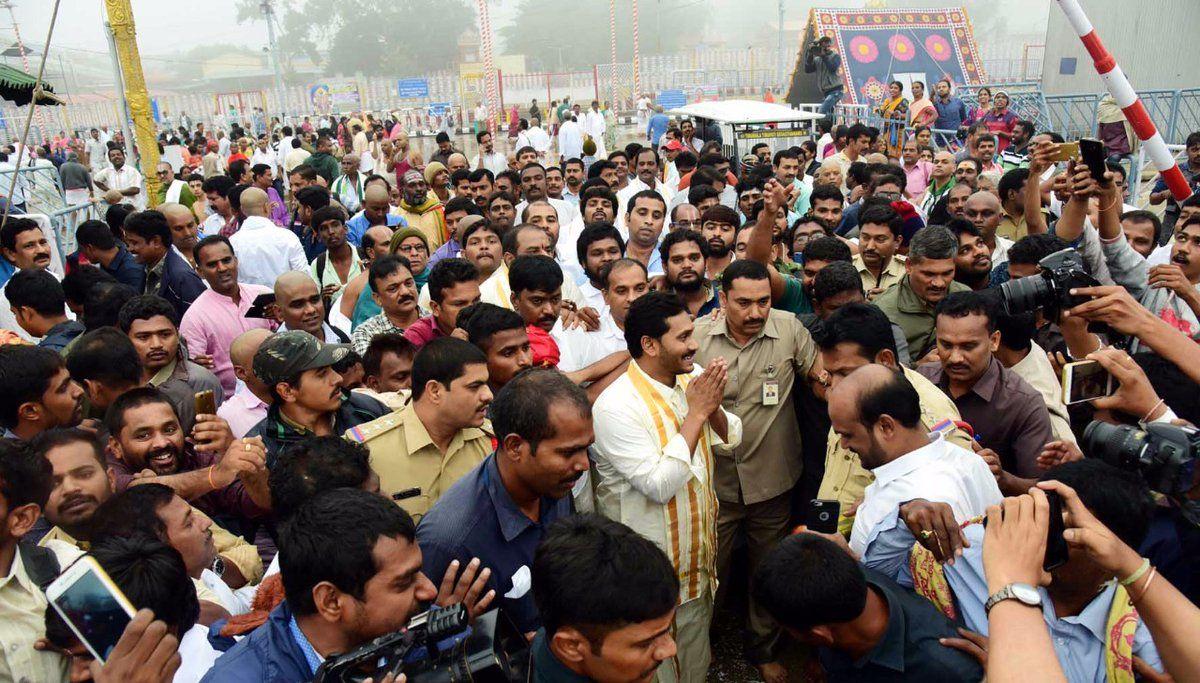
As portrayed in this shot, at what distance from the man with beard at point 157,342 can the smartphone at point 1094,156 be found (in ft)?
14.4

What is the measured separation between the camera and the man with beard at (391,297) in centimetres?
459

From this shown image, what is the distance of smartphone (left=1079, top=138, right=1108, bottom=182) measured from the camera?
378 cm

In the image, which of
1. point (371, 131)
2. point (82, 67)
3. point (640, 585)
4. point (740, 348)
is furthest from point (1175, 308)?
point (82, 67)

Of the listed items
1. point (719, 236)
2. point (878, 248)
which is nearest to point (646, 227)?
point (719, 236)

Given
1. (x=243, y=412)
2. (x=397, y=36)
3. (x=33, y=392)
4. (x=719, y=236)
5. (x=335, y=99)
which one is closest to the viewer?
(x=33, y=392)

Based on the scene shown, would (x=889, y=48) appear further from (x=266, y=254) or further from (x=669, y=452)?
(x=669, y=452)

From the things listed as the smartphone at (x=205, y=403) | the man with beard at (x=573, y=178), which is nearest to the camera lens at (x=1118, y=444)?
the smartphone at (x=205, y=403)

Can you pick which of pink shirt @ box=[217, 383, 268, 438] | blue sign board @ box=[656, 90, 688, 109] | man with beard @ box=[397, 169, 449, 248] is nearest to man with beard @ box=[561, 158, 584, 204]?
man with beard @ box=[397, 169, 449, 248]

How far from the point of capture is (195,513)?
2.72 meters

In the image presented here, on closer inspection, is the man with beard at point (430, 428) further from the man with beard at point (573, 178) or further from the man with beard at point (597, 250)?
the man with beard at point (573, 178)

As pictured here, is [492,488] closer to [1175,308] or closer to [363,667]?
[363,667]

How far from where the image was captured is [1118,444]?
7.34 ft

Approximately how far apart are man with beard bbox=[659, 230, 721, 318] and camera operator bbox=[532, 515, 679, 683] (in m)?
2.86

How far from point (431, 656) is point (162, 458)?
196 centimetres
